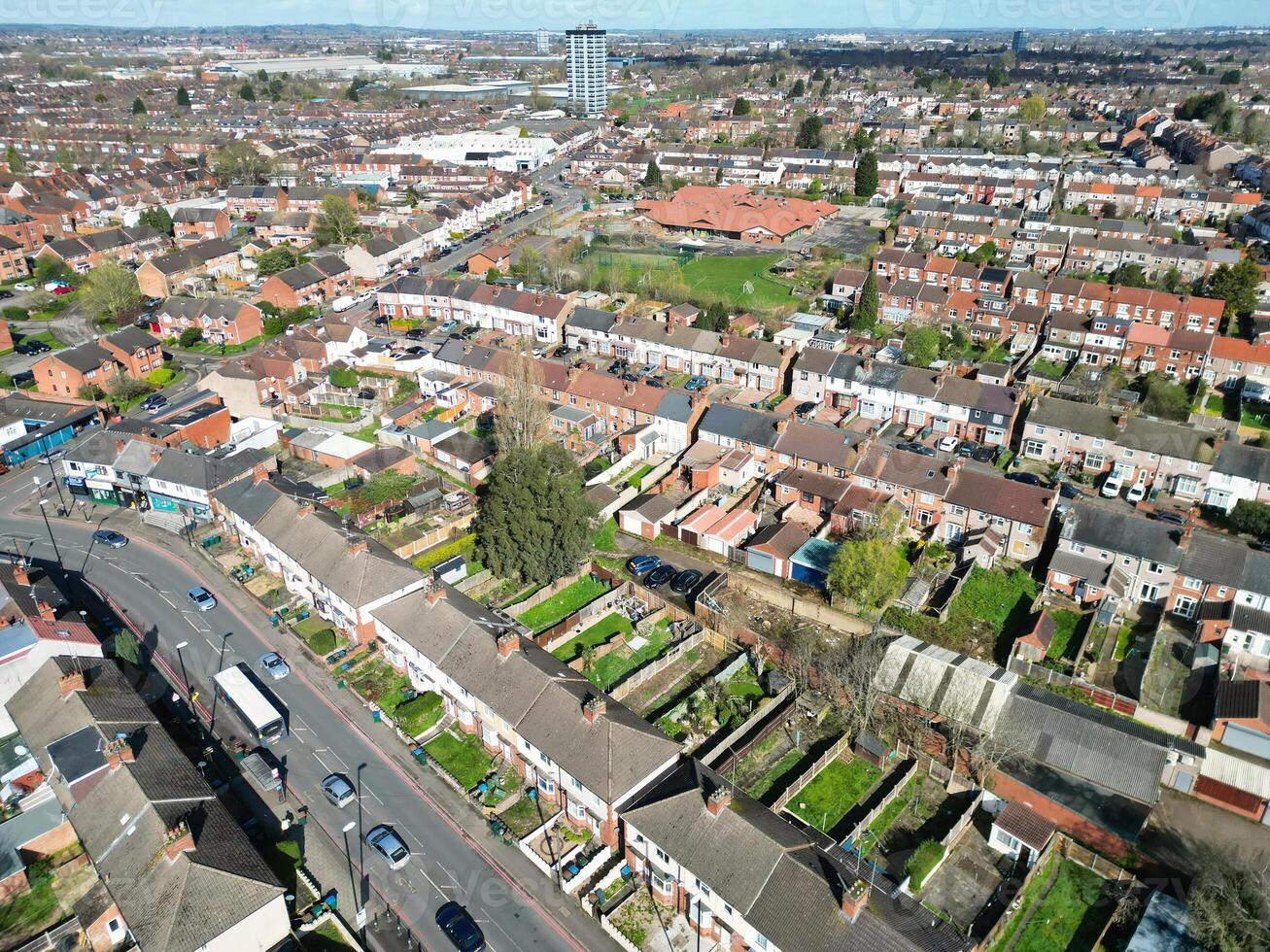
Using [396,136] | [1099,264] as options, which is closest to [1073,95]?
[1099,264]

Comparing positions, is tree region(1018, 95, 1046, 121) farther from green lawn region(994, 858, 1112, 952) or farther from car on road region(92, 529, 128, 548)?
car on road region(92, 529, 128, 548)

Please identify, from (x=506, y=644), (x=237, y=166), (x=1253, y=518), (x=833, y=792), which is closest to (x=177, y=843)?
(x=506, y=644)

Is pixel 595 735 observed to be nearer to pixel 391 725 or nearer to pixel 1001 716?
pixel 391 725

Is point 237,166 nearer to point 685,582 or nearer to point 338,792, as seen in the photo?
point 685,582

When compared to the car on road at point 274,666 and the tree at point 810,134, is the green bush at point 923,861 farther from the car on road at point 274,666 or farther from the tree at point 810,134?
the tree at point 810,134

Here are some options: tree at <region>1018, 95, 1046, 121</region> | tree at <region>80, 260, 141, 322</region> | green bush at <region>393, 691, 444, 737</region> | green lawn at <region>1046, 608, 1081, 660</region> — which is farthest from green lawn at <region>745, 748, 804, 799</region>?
tree at <region>1018, 95, 1046, 121</region>

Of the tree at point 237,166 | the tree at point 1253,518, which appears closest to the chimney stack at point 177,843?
the tree at point 1253,518
